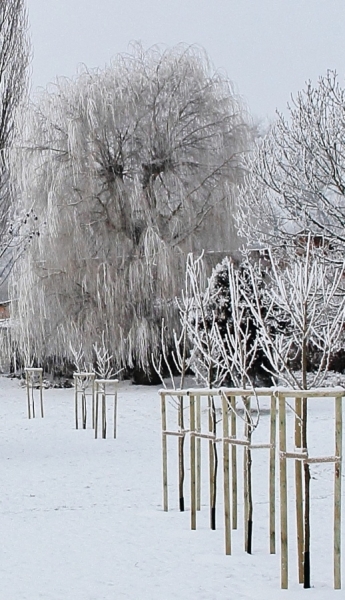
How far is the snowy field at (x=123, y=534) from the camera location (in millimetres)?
4621

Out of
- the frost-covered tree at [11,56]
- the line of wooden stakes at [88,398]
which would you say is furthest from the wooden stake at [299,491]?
the frost-covered tree at [11,56]

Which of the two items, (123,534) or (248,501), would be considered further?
(123,534)

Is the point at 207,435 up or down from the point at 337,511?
up

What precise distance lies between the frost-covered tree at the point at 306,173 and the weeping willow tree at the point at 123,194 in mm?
8869

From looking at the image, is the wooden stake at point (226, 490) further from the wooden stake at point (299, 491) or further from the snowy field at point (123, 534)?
the wooden stake at point (299, 491)

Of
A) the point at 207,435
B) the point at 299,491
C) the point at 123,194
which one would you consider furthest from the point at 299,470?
the point at 123,194

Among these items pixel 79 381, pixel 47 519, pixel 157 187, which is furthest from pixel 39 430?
pixel 157 187

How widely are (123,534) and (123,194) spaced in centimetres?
1483

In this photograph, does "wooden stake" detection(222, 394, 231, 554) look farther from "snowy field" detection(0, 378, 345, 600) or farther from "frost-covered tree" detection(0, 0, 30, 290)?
"frost-covered tree" detection(0, 0, 30, 290)

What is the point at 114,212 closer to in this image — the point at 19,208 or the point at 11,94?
Result: the point at 19,208

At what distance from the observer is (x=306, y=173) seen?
937 cm

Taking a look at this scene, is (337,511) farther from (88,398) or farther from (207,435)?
(88,398)

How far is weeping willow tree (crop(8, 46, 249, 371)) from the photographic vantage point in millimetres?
19359

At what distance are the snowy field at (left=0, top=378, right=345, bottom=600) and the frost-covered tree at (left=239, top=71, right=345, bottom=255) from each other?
10.3ft
